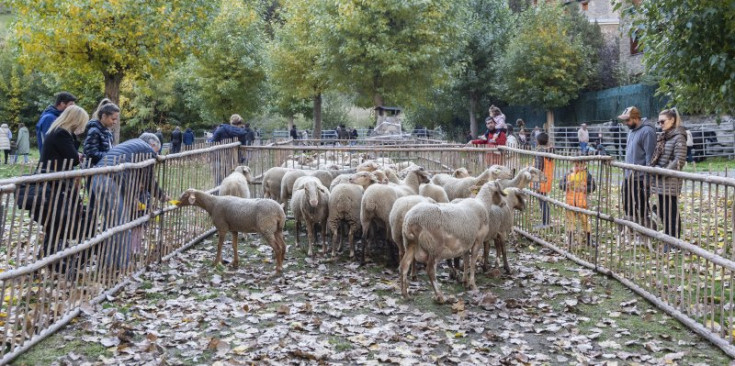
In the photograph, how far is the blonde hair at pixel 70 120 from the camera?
789cm

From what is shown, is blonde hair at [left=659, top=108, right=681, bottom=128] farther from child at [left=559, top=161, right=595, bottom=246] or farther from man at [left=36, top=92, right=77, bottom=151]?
man at [left=36, top=92, right=77, bottom=151]

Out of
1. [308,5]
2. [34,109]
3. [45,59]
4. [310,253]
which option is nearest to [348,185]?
[310,253]

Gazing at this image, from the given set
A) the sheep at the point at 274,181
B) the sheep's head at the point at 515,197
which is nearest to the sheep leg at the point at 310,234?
the sheep at the point at 274,181

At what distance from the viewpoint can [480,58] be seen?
147 ft

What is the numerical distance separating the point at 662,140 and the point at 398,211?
403 centimetres

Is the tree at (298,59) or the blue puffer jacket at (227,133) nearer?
the blue puffer jacket at (227,133)

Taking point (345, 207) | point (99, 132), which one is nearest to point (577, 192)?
point (345, 207)

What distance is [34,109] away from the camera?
5056 centimetres

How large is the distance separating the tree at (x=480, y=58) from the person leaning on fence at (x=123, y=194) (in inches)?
1370

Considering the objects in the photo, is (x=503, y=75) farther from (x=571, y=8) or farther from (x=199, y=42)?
(x=199, y=42)

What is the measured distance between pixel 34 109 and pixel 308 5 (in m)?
25.6

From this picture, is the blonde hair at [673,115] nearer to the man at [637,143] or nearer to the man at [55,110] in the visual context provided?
the man at [637,143]

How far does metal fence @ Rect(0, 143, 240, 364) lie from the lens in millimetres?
5926

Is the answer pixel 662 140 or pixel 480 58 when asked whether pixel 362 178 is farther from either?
pixel 480 58
